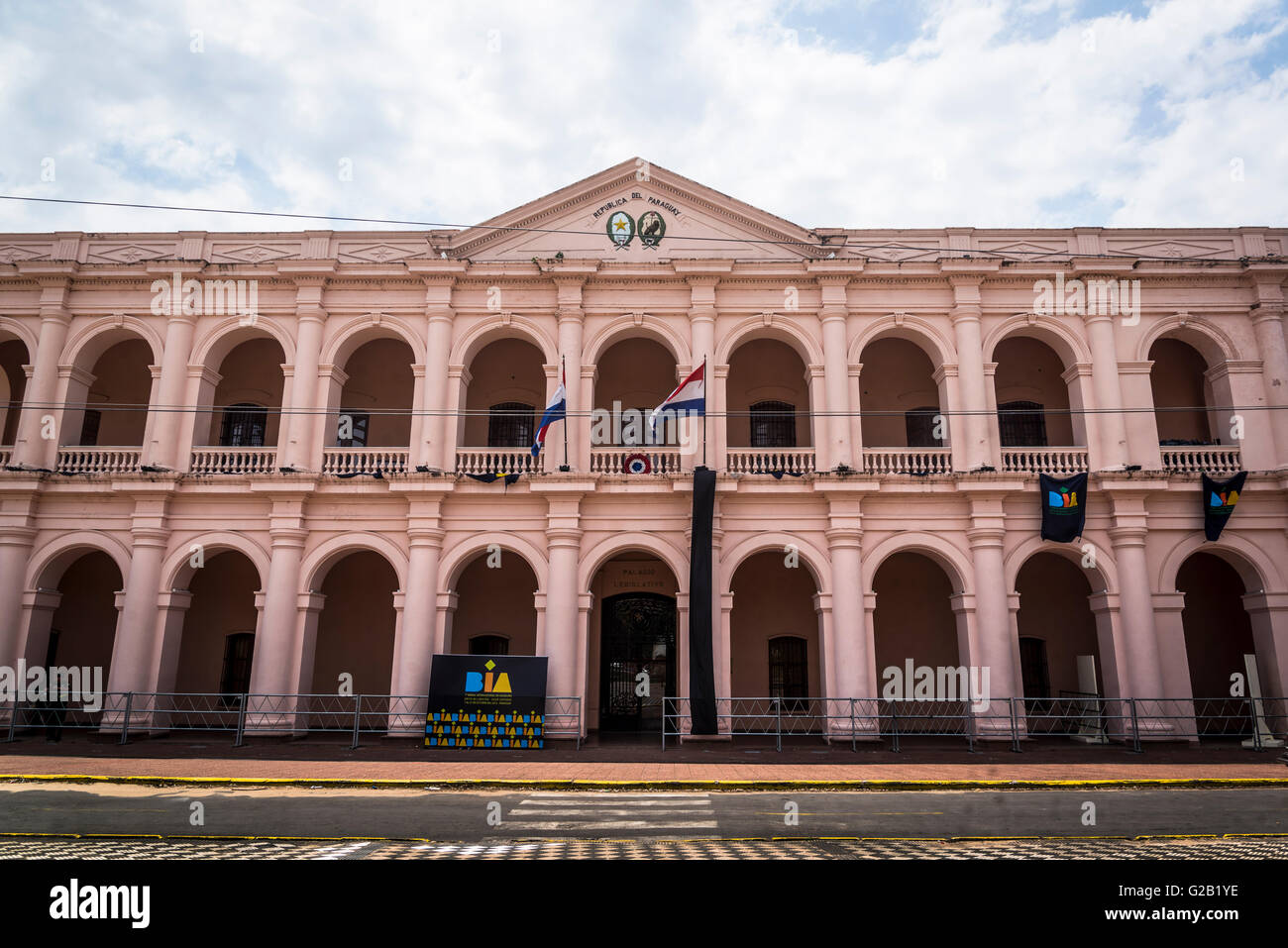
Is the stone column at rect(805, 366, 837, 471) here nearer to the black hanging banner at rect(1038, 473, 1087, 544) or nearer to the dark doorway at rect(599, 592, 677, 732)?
the black hanging banner at rect(1038, 473, 1087, 544)

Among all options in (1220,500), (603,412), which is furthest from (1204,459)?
(603,412)

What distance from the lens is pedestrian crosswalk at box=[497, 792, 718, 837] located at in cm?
918

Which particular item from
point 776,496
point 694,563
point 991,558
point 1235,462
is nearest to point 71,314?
point 694,563

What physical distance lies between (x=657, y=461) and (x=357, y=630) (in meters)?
9.58

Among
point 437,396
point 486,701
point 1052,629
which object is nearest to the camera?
point 486,701

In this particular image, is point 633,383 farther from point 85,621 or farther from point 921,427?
point 85,621

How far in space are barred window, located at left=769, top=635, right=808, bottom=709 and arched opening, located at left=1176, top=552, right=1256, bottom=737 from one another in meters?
9.59

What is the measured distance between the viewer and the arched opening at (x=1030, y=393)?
70.8 feet

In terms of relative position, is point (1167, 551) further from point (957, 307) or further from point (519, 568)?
point (519, 568)

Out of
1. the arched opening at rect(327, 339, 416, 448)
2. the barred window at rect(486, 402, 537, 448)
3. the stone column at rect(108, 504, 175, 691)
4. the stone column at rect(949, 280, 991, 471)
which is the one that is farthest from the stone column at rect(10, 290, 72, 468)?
the stone column at rect(949, 280, 991, 471)

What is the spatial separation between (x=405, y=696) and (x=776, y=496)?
9671 millimetres

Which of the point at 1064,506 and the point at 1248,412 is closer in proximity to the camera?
the point at 1064,506

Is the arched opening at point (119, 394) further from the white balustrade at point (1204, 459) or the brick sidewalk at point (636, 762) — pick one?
the white balustrade at point (1204, 459)

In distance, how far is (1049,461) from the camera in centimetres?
1936
